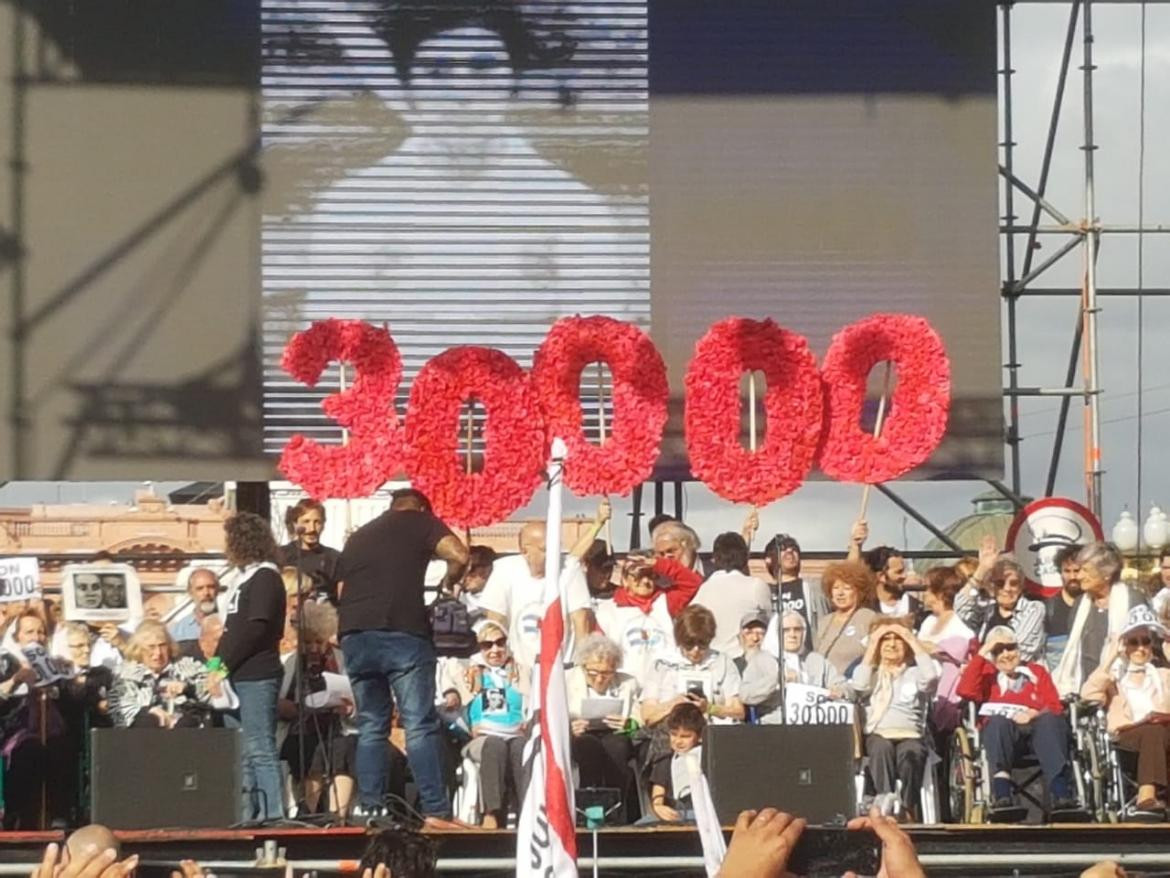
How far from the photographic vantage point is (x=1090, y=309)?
1512 cm

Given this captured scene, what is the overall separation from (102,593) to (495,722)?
7.01ft

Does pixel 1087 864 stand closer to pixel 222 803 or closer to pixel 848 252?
pixel 222 803

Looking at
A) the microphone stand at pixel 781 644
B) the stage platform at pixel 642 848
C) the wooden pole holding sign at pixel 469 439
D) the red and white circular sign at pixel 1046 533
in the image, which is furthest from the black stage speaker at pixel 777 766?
the red and white circular sign at pixel 1046 533

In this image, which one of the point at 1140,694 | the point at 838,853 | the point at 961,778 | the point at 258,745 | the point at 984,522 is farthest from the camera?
the point at 984,522

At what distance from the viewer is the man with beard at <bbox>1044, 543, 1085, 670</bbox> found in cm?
1219

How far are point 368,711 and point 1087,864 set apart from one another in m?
3.03

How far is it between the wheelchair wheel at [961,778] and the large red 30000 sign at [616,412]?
180cm

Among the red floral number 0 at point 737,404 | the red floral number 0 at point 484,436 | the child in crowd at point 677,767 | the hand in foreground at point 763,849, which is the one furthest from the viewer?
the red floral number 0 at point 737,404

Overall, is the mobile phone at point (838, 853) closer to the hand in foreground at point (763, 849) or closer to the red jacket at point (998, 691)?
the hand in foreground at point (763, 849)

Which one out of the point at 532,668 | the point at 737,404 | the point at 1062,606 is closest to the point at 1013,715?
the point at 1062,606

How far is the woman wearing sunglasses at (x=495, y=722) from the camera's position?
1098cm

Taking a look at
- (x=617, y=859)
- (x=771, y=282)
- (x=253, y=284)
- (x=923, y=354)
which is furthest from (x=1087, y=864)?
(x=253, y=284)

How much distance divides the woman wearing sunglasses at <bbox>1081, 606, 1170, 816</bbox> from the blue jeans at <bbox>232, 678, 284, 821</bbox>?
3.94 metres

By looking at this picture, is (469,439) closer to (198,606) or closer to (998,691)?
(198,606)
